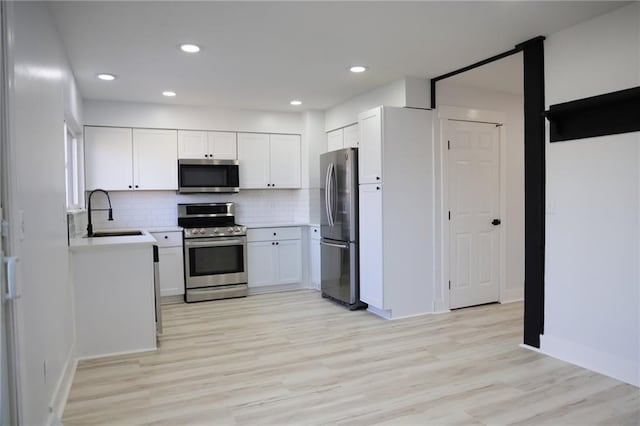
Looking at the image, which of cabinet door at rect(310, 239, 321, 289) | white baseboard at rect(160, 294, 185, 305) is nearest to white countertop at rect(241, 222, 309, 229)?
cabinet door at rect(310, 239, 321, 289)

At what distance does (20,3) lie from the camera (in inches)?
77.2

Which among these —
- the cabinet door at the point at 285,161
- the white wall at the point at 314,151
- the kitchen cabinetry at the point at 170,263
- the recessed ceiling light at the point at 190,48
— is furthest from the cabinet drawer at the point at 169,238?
the recessed ceiling light at the point at 190,48

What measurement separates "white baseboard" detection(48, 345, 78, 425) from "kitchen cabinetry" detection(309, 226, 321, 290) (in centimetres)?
311

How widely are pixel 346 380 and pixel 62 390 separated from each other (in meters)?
1.78

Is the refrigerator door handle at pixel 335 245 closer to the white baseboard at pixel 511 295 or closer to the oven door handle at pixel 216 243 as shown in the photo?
the oven door handle at pixel 216 243

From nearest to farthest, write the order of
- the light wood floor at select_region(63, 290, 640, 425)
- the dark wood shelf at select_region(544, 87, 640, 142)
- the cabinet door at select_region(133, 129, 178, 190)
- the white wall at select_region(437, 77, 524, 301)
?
the light wood floor at select_region(63, 290, 640, 425) < the dark wood shelf at select_region(544, 87, 640, 142) < the white wall at select_region(437, 77, 524, 301) < the cabinet door at select_region(133, 129, 178, 190)

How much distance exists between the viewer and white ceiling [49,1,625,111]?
2746 mm

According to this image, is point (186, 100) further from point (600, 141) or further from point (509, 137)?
point (600, 141)

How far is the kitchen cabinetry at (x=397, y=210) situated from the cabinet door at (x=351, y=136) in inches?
23.6

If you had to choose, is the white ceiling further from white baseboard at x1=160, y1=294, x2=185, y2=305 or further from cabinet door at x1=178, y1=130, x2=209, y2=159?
white baseboard at x1=160, y1=294, x2=185, y2=305

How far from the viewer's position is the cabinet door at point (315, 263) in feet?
18.8

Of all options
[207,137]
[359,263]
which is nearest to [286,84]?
[207,137]

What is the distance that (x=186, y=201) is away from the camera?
5766mm

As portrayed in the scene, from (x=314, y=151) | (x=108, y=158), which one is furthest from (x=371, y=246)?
(x=108, y=158)
